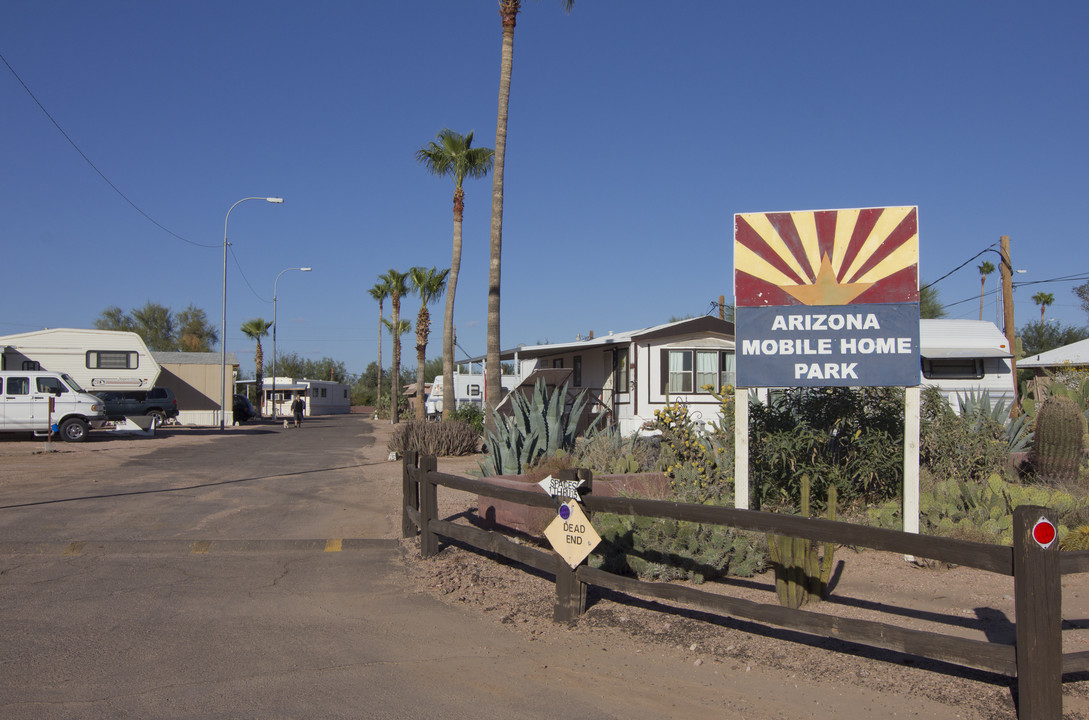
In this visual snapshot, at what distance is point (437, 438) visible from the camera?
18250mm

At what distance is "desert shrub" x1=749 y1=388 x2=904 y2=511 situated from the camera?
791 centimetres

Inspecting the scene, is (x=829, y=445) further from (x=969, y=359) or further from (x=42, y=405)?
(x=42, y=405)

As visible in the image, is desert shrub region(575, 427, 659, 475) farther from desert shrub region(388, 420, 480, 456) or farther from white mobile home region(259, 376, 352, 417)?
white mobile home region(259, 376, 352, 417)

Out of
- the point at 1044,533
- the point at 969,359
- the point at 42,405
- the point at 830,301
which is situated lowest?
the point at 1044,533

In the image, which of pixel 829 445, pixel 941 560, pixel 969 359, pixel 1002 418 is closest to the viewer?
pixel 941 560

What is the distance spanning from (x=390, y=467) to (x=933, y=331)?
14947mm

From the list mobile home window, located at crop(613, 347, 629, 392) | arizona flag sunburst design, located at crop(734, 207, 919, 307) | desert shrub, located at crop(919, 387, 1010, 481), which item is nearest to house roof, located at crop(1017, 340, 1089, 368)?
mobile home window, located at crop(613, 347, 629, 392)

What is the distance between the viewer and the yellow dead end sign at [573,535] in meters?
5.50

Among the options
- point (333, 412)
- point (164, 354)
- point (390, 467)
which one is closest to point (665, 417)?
point (390, 467)

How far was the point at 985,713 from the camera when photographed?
396 cm

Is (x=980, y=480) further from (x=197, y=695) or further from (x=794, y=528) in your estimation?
(x=197, y=695)

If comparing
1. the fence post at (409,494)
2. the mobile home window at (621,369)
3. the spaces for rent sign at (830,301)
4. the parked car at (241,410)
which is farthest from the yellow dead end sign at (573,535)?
the parked car at (241,410)

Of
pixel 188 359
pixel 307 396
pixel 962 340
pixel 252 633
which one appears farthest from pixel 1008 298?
pixel 307 396

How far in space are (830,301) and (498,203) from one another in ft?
37.8
